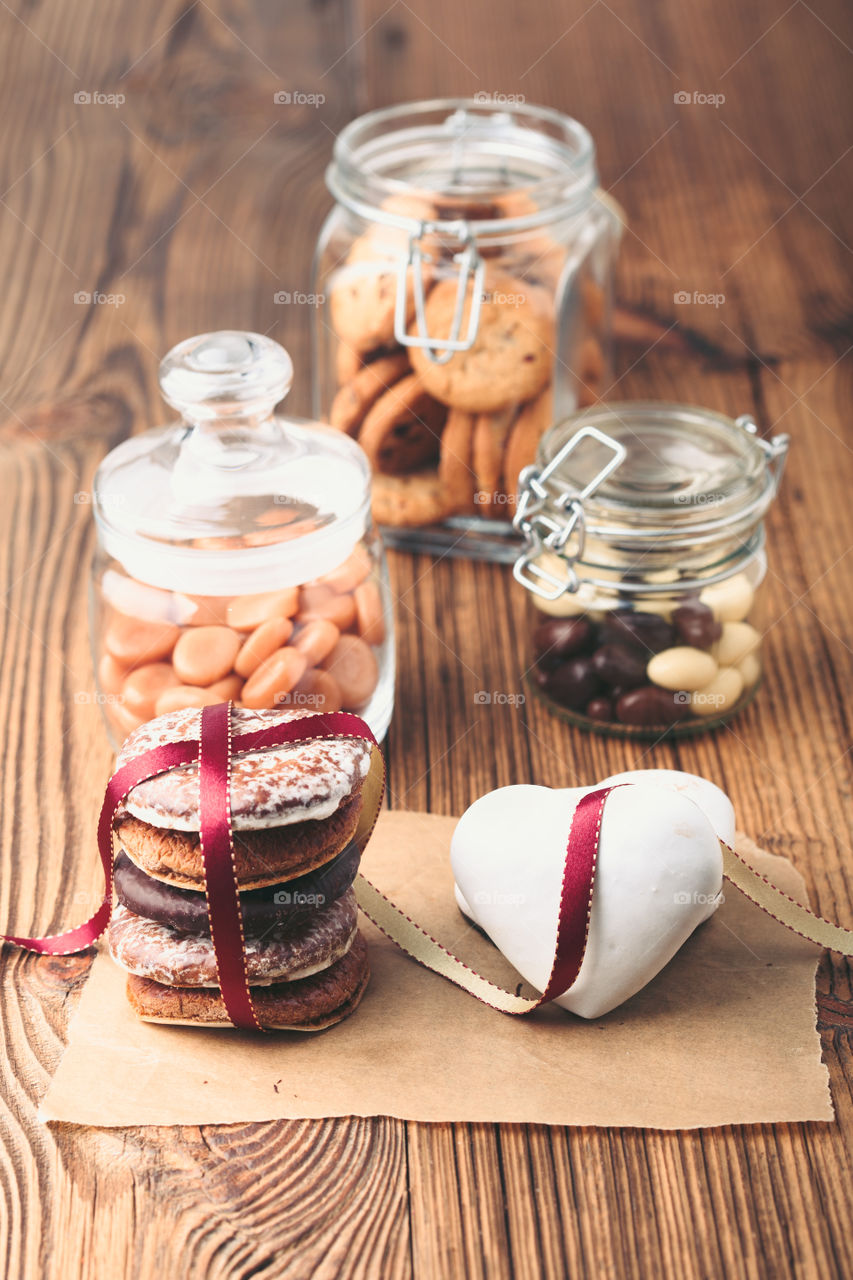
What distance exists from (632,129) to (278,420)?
41.2 inches

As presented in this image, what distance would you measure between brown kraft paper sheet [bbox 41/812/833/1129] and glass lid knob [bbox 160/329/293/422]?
0.34m

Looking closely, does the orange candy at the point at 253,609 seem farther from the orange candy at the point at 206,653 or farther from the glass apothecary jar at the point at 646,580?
the glass apothecary jar at the point at 646,580

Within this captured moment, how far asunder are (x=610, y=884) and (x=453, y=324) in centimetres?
52

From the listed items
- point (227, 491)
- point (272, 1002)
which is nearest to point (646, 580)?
point (227, 491)

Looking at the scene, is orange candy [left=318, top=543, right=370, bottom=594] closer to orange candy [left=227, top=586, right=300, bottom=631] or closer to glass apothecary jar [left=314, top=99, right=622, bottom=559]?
orange candy [left=227, top=586, right=300, bottom=631]

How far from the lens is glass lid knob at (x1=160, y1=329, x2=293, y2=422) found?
85 centimetres

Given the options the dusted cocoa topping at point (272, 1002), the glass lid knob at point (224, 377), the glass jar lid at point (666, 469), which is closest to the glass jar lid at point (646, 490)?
the glass jar lid at point (666, 469)

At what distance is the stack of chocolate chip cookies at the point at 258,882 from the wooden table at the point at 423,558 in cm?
7

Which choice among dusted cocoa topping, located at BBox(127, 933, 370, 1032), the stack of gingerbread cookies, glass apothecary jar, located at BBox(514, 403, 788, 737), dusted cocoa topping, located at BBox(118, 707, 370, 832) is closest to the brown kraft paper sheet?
dusted cocoa topping, located at BBox(127, 933, 370, 1032)

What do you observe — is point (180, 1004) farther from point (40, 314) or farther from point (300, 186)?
point (300, 186)

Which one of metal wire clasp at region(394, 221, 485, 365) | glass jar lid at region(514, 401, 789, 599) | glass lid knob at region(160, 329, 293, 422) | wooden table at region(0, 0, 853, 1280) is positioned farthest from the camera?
metal wire clasp at region(394, 221, 485, 365)

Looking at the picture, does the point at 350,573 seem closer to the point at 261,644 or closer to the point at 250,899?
the point at 261,644

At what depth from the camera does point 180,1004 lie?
73cm

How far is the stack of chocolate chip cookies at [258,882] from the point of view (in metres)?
0.69
